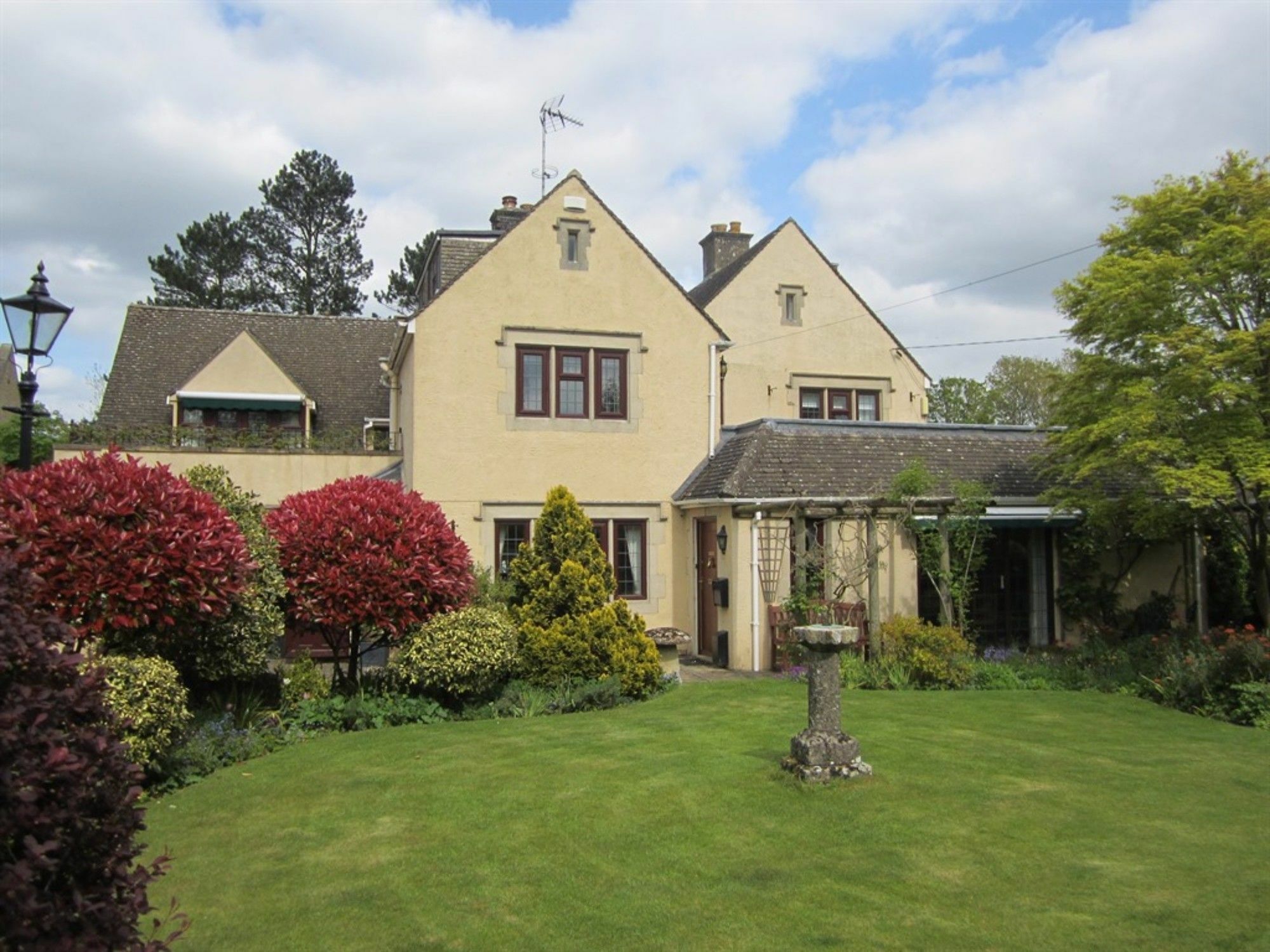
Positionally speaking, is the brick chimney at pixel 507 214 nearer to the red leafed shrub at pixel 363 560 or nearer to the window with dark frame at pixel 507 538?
the window with dark frame at pixel 507 538

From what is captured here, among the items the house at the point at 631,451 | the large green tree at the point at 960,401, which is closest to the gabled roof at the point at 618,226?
the house at the point at 631,451

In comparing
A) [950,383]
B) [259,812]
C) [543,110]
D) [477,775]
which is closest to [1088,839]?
[477,775]

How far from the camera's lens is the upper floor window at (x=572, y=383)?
818 inches

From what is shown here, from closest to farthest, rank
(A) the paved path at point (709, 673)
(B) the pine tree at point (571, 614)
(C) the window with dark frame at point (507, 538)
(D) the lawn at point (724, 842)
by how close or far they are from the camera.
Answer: (D) the lawn at point (724, 842)
(B) the pine tree at point (571, 614)
(A) the paved path at point (709, 673)
(C) the window with dark frame at point (507, 538)

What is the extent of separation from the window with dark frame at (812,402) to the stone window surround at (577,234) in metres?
8.58

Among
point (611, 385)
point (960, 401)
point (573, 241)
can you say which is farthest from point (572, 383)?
point (960, 401)

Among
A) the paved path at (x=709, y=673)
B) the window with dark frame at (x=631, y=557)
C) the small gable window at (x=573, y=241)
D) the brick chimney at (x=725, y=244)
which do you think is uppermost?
the brick chimney at (x=725, y=244)

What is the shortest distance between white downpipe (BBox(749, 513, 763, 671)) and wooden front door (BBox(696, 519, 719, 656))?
107 cm

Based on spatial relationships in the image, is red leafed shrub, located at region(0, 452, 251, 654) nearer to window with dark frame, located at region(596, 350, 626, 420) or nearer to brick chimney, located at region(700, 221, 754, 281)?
window with dark frame, located at region(596, 350, 626, 420)

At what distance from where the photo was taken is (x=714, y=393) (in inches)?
849

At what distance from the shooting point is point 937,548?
1800 cm

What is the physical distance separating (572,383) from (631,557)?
3.83 metres

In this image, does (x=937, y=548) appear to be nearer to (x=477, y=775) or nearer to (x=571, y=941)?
(x=477, y=775)

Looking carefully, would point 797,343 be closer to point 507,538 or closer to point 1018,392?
point 507,538
